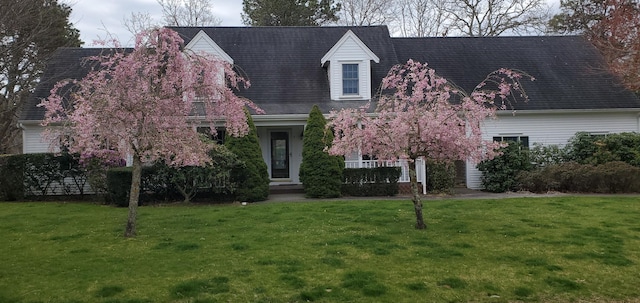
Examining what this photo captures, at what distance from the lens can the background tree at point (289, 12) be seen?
3247cm

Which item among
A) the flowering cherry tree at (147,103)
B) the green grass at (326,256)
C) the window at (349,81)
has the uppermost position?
the window at (349,81)

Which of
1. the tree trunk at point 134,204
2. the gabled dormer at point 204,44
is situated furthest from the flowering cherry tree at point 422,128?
the gabled dormer at point 204,44

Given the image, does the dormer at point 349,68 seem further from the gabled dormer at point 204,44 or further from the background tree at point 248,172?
the background tree at point 248,172

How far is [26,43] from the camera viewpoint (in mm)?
19953

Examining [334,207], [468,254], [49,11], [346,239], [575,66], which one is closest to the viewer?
[468,254]

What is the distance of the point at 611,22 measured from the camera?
762 inches

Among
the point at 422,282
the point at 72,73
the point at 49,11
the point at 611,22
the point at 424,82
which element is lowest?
the point at 422,282

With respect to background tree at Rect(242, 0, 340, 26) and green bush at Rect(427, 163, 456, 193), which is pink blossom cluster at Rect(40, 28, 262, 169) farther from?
background tree at Rect(242, 0, 340, 26)

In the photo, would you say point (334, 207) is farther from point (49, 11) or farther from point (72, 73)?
point (49, 11)

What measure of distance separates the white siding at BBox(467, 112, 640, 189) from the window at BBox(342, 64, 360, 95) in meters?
5.23

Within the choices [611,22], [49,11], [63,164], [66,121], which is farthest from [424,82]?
[49,11]

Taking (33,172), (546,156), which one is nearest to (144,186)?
(33,172)

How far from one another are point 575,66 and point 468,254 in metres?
16.8

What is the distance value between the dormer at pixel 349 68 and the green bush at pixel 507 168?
17.3ft
